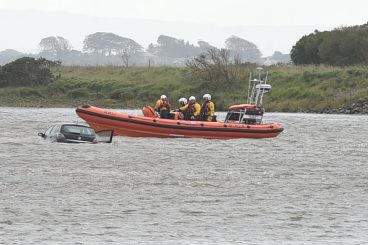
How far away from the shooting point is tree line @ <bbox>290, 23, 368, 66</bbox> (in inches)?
2965

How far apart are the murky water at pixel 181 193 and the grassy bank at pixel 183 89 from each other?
107 feet

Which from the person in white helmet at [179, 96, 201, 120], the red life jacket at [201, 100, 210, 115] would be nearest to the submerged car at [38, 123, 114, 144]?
the person in white helmet at [179, 96, 201, 120]

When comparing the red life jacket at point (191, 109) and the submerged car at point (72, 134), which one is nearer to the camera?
the submerged car at point (72, 134)

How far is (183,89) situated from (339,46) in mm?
13147

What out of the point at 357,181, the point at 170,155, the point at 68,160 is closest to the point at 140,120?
A: the point at 170,155

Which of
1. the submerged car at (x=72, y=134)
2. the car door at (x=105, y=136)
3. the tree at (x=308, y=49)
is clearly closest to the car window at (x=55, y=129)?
the submerged car at (x=72, y=134)

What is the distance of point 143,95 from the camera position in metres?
73.8

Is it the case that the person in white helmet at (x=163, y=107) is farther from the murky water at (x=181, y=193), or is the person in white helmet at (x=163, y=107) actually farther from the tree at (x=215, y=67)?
the tree at (x=215, y=67)

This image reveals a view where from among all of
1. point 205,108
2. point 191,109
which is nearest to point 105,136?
point 191,109

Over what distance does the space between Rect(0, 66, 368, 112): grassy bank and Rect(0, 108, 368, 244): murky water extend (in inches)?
1289

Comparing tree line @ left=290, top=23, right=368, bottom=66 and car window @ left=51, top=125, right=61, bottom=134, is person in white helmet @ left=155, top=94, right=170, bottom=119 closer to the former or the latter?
car window @ left=51, top=125, right=61, bottom=134

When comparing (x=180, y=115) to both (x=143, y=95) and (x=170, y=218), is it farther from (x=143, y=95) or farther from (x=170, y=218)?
(x=143, y=95)

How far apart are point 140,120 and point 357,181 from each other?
12.5 m

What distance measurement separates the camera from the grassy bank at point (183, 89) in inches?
2584
